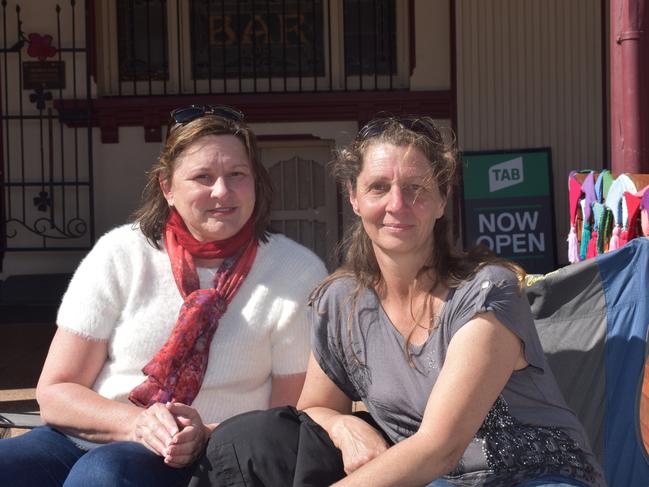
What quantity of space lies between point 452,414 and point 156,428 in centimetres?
71

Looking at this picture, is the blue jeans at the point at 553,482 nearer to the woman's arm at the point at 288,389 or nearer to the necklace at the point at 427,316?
the necklace at the point at 427,316

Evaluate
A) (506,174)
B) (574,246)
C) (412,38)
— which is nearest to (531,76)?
(506,174)

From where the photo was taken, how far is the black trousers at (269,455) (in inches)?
89.7

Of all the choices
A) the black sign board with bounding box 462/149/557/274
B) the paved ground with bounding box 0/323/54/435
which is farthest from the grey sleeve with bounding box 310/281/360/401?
the black sign board with bounding box 462/149/557/274

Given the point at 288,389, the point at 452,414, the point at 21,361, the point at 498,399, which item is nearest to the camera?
the point at 452,414

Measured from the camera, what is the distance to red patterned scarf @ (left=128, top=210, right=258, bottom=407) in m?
2.68

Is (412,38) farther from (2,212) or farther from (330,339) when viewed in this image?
(330,339)

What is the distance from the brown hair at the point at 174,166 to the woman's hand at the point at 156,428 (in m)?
Result: 0.56

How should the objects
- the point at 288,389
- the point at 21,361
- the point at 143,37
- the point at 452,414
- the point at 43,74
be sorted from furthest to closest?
1. the point at 143,37
2. the point at 43,74
3. the point at 21,361
4. the point at 288,389
5. the point at 452,414

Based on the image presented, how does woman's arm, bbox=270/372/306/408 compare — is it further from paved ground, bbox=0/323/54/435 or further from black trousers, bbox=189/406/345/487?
paved ground, bbox=0/323/54/435

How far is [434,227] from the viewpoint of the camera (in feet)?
8.39

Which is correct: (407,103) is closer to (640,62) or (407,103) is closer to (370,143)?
(640,62)

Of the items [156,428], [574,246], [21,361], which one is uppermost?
[574,246]

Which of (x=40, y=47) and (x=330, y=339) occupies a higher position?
(x=40, y=47)
